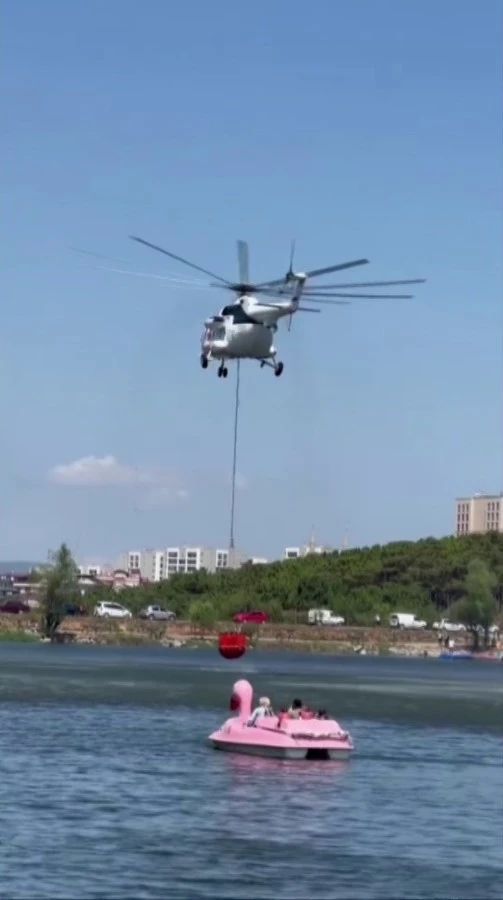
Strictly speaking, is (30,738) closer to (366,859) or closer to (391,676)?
(366,859)

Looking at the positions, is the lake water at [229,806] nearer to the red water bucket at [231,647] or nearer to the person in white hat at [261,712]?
the person in white hat at [261,712]

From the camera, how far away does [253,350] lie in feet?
159

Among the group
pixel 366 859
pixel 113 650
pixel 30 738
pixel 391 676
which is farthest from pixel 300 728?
pixel 113 650

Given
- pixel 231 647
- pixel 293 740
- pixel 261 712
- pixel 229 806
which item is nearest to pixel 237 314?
pixel 229 806

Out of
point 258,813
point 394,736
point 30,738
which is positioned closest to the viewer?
point 258,813

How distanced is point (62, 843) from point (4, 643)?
157939 mm

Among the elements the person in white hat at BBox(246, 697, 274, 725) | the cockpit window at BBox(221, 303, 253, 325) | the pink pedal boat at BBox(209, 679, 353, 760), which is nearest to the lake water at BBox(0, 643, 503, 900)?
the pink pedal boat at BBox(209, 679, 353, 760)

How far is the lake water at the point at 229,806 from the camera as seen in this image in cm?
3741

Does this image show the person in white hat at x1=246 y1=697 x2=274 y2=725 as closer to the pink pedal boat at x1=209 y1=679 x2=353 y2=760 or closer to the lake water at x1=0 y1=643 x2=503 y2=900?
the pink pedal boat at x1=209 y1=679 x2=353 y2=760

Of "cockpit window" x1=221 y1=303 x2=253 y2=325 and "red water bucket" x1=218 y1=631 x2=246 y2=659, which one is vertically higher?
"cockpit window" x1=221 y1=303 x2=253 y2=325

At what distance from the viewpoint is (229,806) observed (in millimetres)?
49312

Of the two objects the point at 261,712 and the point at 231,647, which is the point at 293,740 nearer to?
the point at 261,712

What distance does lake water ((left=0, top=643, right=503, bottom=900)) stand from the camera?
123ft

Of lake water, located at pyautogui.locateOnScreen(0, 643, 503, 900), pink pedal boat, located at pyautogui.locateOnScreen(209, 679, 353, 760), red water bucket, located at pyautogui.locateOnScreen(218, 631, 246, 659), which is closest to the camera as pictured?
lake water, located at pyautogui.locateOnScreen(0, 643, 503, 900)
